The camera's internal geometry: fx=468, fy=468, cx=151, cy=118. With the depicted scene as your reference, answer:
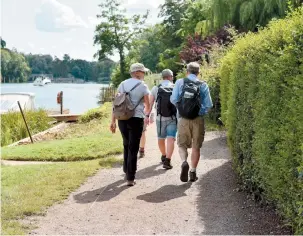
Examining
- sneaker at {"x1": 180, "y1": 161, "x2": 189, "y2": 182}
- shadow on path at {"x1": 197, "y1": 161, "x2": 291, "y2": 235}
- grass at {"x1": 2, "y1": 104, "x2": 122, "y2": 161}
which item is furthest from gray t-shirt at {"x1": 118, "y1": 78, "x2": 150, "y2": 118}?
grass at {"x1": 2, "y1": 104, "x2": 122, "y2": 161}

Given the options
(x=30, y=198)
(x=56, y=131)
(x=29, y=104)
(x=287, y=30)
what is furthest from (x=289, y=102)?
(x=29, y=104)

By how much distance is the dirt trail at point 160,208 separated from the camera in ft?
16.5

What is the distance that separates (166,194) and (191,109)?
4.21 feet

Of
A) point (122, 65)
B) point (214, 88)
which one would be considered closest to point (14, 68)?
point (122, 65)

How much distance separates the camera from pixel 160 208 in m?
5.81

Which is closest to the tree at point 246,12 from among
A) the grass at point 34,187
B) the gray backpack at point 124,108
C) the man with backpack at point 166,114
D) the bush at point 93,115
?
the bush at point 93,115

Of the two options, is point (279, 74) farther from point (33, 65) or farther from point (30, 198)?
point (33, 65)

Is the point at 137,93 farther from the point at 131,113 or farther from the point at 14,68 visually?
the point at 14,68

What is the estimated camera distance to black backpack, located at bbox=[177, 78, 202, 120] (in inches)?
267

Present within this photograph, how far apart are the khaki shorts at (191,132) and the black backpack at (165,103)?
3.17 ft

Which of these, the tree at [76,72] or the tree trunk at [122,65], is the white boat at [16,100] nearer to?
the tree trunk at [122,65]

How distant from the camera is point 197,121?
7035mm

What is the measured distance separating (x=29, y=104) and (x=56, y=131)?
10.2 meters

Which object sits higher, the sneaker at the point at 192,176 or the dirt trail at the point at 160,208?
the sneaker at the point at 192,176
